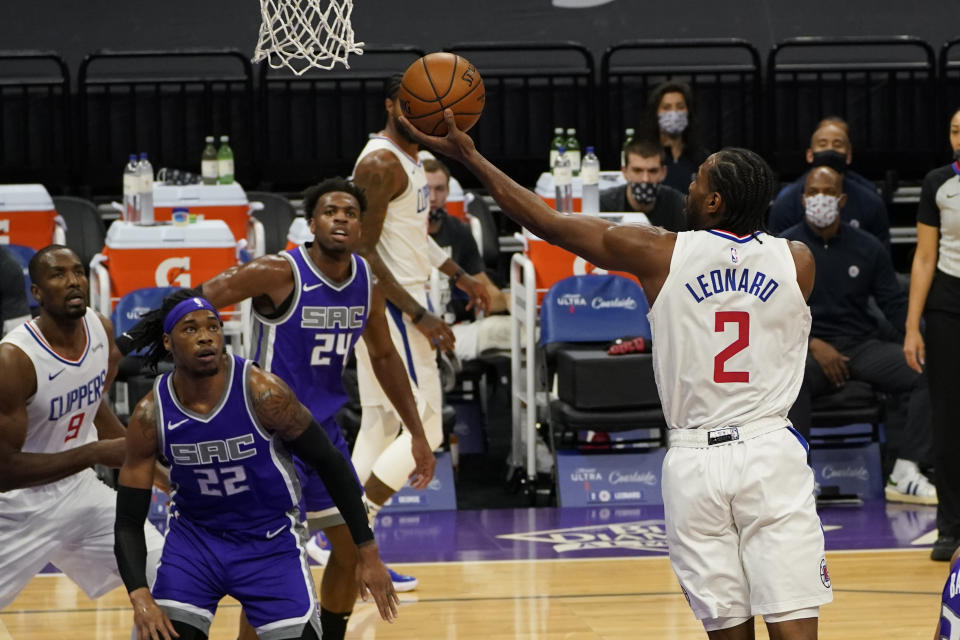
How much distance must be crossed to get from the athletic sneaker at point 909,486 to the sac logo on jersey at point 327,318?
3.66 meters

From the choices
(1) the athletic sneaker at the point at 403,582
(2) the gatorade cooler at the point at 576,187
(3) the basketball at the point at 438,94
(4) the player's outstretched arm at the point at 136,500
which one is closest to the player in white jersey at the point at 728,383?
(3) the basketball at the point at 438,94

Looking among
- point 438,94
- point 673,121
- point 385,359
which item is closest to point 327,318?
point 385,359

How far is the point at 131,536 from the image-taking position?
13.9 ft

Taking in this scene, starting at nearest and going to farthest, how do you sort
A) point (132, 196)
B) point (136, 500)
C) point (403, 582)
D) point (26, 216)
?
point (136, 500)
point (403, 582)
point (132, 196)
point (26, 216)

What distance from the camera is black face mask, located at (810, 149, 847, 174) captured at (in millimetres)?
8164

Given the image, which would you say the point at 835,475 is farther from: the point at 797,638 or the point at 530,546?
the point at 797,638

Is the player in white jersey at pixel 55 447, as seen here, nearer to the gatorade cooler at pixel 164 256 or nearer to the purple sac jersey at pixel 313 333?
the purple sac jersey at pixel 313 333

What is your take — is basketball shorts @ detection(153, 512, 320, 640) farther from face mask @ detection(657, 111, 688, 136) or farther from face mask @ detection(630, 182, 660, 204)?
face mask @ detection(657, 111, 688, 136)

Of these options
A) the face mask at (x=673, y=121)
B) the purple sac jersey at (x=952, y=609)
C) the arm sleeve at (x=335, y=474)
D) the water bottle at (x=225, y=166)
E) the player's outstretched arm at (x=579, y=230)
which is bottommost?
the purple sac jersey at (x=952, y=609)

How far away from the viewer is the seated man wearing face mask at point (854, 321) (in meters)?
7.69

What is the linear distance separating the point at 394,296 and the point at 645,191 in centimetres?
212

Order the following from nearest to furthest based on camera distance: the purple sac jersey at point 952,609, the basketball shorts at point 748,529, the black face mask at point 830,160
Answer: the purple sac jersey at point 952,609 → the basketball shorts at point 748,529 → the black face mask at point 830,160

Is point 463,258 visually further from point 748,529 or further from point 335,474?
point 748,529

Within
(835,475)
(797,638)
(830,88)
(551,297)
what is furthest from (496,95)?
(797,638)
